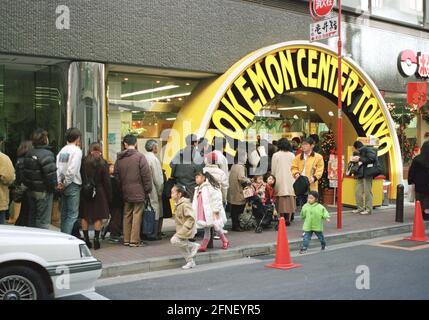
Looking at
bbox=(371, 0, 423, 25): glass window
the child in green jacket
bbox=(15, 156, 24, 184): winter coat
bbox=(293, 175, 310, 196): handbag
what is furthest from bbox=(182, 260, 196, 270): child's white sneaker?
bbox=(371, 0, 423, 25): glass window

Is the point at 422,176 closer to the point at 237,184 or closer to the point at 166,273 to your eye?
the point at 237,184

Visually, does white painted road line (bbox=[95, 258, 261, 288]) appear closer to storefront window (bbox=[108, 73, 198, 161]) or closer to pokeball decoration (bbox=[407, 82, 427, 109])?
storefront window (bbox=[108, 73, 198, 161])

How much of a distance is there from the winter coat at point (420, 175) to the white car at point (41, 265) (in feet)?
29.4

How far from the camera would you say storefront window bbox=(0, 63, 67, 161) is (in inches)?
426

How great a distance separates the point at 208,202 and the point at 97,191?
1871mm

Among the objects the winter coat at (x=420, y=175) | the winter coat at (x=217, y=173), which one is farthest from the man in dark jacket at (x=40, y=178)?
the winter coat at (x=420, y=175)

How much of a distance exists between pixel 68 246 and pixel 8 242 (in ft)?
2.11

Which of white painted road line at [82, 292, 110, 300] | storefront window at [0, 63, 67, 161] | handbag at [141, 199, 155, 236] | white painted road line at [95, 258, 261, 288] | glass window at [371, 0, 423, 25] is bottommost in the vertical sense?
white painted road line at [82, 292, 110, 300]

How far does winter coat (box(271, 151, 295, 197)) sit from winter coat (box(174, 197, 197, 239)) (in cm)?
368

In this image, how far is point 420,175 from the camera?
12289 mm

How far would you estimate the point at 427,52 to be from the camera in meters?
18.1

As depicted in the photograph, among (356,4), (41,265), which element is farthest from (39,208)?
(356,4)
